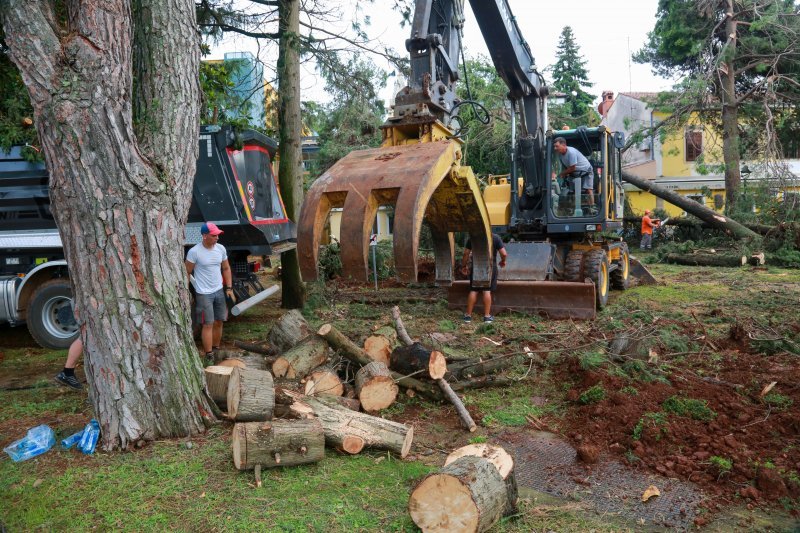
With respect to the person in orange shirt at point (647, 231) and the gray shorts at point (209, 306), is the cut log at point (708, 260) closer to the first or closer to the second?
the person in orange shirt at point (647, 231)

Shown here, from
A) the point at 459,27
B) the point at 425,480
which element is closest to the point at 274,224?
the point at 459,27

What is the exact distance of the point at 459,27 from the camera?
6254 millimetres

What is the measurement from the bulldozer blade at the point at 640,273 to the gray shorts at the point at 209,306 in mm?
9162

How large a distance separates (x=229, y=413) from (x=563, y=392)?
297cm

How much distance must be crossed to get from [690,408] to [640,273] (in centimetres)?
878

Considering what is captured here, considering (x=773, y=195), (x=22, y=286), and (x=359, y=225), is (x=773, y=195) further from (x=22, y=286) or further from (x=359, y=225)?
(x=22, y=286)

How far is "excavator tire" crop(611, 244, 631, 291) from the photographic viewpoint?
11.6 m

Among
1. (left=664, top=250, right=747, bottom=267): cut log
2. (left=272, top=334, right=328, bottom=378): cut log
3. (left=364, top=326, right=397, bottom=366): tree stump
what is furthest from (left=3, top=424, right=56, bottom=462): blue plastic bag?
(left=664, top=250, right=747, bottom=267): cut log

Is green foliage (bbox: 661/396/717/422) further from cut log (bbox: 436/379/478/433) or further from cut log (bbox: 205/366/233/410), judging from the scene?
cut log (bbox: 205/366/233/410)

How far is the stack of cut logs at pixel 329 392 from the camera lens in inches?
150

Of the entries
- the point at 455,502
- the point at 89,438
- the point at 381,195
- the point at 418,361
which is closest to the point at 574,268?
the point at 418,361

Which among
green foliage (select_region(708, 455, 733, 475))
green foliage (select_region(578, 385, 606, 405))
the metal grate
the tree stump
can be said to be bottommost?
the metal grate

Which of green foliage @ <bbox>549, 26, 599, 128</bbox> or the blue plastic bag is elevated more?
green foliage @ <bbox>549, 26, 599, 128</bbox>

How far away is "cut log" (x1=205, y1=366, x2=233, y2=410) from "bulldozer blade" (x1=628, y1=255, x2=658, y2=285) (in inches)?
404
